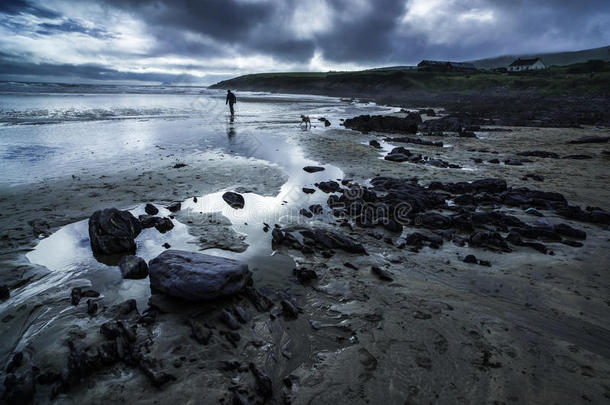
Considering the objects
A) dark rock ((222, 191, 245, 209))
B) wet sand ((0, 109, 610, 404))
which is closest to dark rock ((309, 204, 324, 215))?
wet sand ((0, 109, 610, 404))

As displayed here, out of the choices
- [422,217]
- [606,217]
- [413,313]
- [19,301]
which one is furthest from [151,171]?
[606,217]

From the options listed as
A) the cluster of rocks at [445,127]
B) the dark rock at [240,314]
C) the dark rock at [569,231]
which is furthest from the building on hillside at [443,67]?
the dark rock at [240,314]

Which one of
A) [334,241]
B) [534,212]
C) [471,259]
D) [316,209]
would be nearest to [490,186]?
[534,212]

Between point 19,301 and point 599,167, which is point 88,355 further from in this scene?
point 599,167

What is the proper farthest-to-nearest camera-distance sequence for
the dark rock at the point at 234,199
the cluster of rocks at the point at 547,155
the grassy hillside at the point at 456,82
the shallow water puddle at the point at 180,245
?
the grassy hillside at the point at 456,82
the cluster of rocks at the point at 547,155
the dark rock at the point at 234,199
the shallow water puddle at the point at 180,245

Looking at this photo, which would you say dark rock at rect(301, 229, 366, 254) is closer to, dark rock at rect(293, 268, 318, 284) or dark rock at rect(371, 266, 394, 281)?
dark rock at rect(371, 266, 394, 281)

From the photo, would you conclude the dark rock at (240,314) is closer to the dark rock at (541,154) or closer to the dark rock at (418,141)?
the dark rock at (541,154)

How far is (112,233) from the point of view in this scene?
7.27 meters

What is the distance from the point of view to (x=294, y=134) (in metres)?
25.2

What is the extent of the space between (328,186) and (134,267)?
767cm

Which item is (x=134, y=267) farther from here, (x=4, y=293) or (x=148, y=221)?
(x=148, y=221)

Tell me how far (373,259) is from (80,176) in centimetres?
1263

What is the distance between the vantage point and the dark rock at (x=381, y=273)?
6.38 metres

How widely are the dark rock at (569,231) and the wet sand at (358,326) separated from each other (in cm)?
26
